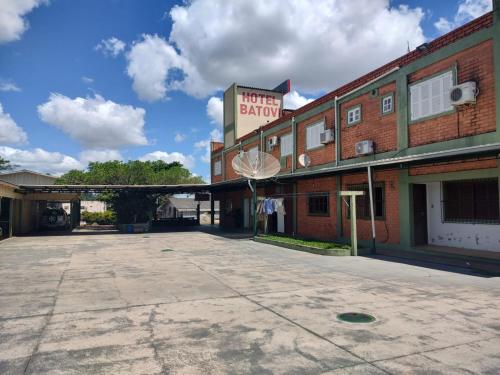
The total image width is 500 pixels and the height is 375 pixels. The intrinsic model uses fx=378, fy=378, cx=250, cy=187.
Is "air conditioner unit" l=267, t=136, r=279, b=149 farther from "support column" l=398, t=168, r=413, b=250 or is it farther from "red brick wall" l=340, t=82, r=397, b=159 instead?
"support column" l=398, t=168, r=413, b=250

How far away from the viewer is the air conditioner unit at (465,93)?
1141 cm

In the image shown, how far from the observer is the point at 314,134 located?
66.2ft

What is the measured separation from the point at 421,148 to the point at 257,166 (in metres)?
9.26

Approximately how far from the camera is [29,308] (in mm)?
6668

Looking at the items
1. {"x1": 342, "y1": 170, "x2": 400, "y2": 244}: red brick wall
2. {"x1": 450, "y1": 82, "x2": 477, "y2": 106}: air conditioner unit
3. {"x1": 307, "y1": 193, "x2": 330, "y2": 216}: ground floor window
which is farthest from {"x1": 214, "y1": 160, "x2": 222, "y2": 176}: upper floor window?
{"x1": 450, "y1": 82, "x2": 477, "y2": 106}: air conditioner unit

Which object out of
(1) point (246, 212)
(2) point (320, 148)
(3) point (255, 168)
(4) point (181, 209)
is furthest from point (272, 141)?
(4) point (181, 209)

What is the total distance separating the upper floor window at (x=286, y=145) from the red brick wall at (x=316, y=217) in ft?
8.24

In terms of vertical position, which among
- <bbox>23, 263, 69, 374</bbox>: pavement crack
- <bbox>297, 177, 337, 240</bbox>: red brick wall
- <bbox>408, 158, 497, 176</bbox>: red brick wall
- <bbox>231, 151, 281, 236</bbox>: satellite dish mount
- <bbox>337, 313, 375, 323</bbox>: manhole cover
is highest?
<bbox>231, 151, 281, 236</bbox>: satellite dish mount

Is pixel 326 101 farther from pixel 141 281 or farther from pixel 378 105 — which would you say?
pixel 141 281

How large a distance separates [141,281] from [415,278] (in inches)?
261

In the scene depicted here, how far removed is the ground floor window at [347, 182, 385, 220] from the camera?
15.3 metres

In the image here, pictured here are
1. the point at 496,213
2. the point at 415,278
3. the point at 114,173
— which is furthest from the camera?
the point at 114,173

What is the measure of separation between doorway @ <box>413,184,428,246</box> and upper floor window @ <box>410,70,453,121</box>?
273 centimetres

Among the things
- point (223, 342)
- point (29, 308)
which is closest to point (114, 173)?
point (29, 308)
